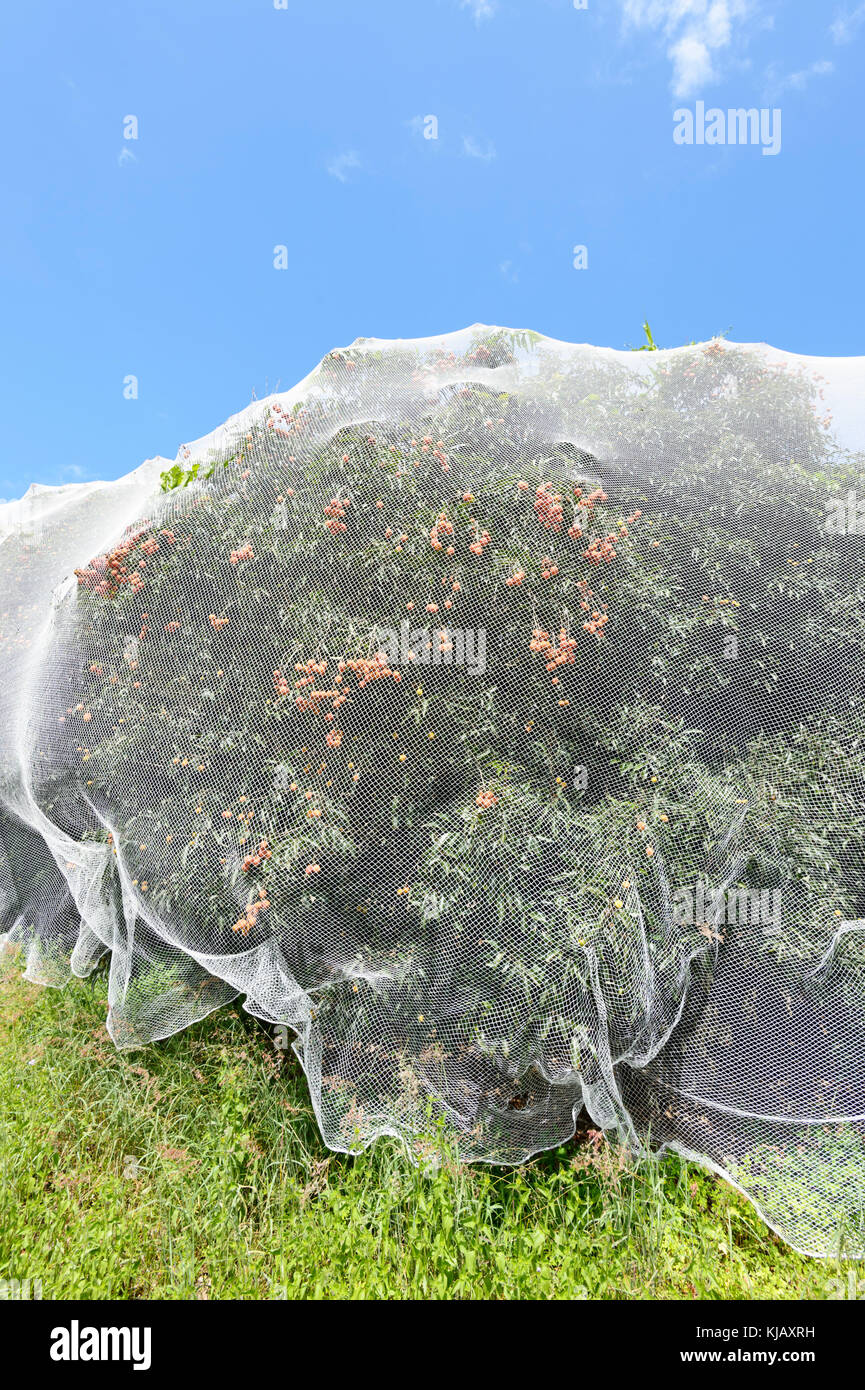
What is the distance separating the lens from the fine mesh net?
262 cm

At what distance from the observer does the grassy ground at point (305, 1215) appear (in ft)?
7.90

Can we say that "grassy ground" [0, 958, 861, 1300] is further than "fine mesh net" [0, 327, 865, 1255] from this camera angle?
No

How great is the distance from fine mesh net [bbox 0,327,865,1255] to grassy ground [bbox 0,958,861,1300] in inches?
5.7

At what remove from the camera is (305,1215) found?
8.64 feet

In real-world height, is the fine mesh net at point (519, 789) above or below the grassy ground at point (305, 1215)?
above

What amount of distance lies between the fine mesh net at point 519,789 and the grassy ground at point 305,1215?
14cm

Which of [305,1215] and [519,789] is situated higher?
[519,789]

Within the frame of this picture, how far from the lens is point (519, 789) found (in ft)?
8.80

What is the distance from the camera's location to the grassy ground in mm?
2408

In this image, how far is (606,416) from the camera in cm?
348

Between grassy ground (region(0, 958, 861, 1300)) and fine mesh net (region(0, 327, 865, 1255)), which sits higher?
fine mesh net (region(0, 327, 865, 1255))

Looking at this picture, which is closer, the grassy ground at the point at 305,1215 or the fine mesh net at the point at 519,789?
the grassy ground at the point at 305,1215

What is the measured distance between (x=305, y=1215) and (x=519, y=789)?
171 cm
